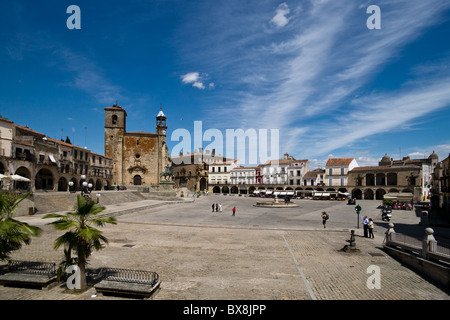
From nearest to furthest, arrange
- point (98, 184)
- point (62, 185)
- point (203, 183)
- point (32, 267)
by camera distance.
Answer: point (32, 267), point (62, 185), point (98, 184), point (203, 183)

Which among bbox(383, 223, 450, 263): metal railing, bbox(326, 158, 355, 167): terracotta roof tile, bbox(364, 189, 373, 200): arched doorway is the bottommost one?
bbox(364, 189, 373, 200): arched doorway

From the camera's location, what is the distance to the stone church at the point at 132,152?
52562 millimetres

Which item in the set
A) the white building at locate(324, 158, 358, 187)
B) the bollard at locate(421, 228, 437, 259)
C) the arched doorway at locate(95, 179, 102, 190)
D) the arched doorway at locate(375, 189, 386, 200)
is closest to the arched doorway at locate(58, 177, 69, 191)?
the arched doorway at locate(95, 179, 102, 190)

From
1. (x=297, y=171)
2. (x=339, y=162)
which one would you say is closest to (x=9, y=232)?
(x=297, y=171)

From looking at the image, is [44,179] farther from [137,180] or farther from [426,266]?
[426,266]

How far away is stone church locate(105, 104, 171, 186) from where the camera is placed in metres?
52.6

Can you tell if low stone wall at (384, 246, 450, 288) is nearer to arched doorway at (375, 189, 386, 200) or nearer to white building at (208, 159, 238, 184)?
arched doorway at (375, 189, 386, 200)

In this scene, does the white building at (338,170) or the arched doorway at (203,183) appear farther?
the arched doorway at (203,183)

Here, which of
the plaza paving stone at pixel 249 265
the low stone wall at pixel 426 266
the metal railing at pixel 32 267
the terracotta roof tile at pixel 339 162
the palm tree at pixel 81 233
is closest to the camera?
the palm tree at pixel 81 233

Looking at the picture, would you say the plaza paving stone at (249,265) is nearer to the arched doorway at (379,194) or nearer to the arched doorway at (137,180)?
the arched doorway at (137,180)

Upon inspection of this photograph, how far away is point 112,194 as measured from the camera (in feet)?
114

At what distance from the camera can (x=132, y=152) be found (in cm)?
5325

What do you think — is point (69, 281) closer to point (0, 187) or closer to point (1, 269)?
point (1, 269)

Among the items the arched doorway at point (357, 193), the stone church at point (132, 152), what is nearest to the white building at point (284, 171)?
the arched doorway at point (357, 193)
